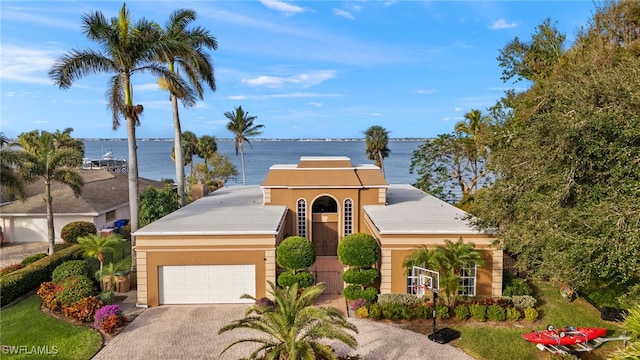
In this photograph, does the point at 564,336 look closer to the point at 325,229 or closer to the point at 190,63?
the point at 325,229

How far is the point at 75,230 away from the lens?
2755cm

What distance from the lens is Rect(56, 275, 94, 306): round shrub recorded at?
1571 cm

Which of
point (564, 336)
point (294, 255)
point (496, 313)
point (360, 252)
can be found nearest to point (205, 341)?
point (294, 255)

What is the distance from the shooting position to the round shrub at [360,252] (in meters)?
16.9

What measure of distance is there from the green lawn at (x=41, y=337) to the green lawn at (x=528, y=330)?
13.3m

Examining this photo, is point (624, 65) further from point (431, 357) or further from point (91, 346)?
point (91, 346)

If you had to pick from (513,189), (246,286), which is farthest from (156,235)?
(513,189)

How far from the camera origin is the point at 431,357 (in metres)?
12.7

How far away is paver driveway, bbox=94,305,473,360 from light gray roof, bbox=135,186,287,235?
3572 mm

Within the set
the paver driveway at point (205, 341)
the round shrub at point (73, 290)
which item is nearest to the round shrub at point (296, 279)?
the paver driveway at point (205, 341)

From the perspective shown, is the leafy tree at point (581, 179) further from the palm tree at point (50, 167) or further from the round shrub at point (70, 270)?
the palm tree at point (50, 167)

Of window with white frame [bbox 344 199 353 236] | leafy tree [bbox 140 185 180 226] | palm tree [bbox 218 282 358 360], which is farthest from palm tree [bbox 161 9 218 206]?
palm tree [bbox 218 282 358 360]

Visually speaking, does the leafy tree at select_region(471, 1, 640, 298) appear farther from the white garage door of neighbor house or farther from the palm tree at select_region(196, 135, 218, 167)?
the palm tree at select_region(196, 135, 218, 167)

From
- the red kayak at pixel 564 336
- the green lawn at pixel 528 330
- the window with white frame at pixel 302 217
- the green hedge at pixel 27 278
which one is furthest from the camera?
the window with white frame at pixel 302 217
